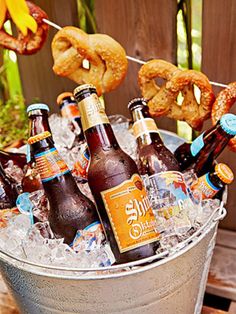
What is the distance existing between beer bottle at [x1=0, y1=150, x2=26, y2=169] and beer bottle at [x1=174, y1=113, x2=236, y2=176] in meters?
0.44

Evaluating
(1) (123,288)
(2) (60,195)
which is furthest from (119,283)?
(2) (60,195)

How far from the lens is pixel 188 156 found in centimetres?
119

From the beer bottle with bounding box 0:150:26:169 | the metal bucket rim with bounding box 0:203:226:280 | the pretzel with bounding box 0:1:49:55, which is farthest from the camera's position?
the beer bottle with bounding box 0:150:26:169

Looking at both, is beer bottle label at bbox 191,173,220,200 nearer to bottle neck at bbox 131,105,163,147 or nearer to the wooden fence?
bottle neck at bbox 131,105,163,147

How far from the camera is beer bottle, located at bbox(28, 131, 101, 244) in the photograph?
3.11ft

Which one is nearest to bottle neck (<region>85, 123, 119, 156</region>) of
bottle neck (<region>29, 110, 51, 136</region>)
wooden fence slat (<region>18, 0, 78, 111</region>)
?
bottle neck (<region>29, 110, 51, 136</region>)

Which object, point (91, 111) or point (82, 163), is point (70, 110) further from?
point (91, 111)

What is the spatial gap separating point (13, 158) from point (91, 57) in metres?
0.38

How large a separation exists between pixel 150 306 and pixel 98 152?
0.34 metres

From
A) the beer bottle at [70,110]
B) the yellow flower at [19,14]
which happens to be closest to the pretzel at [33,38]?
the yellow flower at [19,14]

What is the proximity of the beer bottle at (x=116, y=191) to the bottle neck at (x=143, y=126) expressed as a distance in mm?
120

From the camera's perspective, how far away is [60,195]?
97cm

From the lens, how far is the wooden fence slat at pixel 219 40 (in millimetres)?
1159

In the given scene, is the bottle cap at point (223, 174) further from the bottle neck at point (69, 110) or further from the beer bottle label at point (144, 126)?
the bottle neck at point (69, 110)
